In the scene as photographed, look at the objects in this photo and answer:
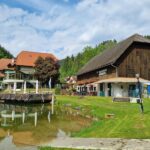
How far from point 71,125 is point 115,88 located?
28177 mm

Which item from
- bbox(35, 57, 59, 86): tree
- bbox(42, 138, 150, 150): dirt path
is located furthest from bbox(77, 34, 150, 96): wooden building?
bbox(42, 138, 150, 150): dirt path

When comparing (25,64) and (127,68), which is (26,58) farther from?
(127,68)

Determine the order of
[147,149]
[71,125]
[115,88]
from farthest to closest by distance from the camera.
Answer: [115,88], [71,125], [147,149]

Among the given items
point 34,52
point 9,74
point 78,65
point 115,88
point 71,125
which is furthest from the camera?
point 78,65

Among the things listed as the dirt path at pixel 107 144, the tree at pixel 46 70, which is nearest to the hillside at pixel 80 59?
the tree at pixel 46 70

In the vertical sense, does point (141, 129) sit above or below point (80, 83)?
below

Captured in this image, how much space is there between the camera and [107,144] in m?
13.6

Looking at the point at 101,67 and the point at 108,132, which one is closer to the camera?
the point at 108,132

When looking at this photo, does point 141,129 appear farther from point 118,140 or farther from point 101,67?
point 101,67

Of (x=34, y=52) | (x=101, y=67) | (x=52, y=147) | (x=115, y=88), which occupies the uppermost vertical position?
(x=34, y=52)

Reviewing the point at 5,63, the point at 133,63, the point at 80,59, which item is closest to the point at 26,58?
the point at 5,63

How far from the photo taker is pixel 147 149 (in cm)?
1254

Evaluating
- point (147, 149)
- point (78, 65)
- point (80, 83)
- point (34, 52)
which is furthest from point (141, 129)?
point (78, 65)

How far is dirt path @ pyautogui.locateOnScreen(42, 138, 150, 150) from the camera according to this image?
42.7 ft
